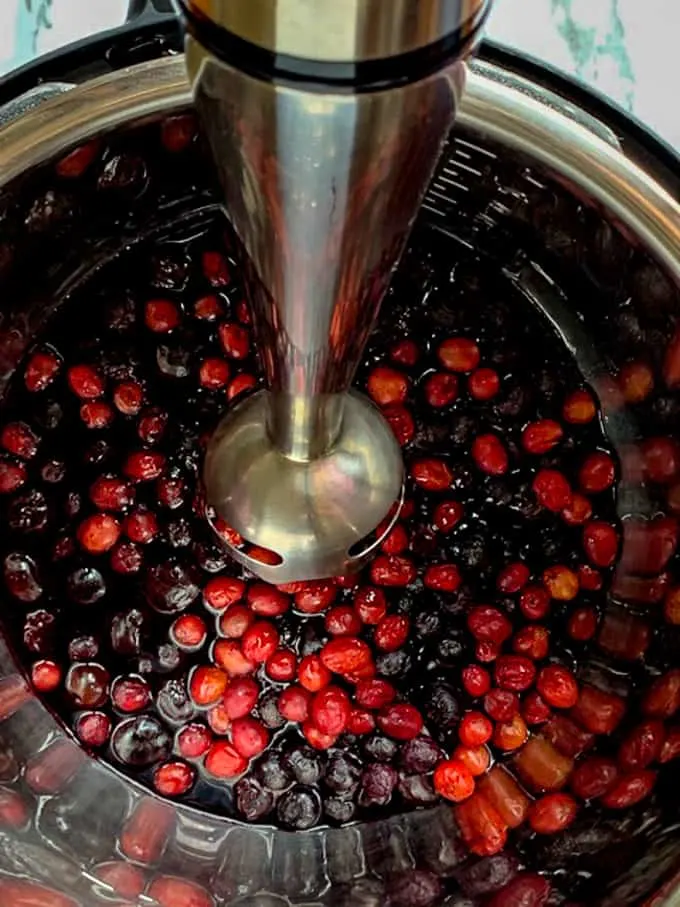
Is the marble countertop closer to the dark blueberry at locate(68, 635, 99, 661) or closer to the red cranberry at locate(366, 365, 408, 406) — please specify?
the red cranberry at locate(366, 365, 408, 406)

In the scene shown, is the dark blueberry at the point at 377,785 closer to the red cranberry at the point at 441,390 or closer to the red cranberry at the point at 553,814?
the red cranberry at the point at 553,814

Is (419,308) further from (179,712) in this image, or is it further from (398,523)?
(179,712)

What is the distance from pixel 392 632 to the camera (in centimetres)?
62

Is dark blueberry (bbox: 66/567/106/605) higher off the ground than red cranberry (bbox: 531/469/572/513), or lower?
lower

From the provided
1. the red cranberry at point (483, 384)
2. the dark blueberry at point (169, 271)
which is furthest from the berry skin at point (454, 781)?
the dark blueberry at point (169, 271)

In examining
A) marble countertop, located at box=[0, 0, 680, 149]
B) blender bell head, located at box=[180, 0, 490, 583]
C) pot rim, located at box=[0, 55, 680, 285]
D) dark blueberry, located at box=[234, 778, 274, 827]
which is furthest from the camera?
marble countertop, located at box=[0, 0, 680, 149]

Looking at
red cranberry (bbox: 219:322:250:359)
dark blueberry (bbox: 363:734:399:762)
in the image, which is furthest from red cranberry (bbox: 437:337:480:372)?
dark blueberry (bbox: 363:734:399:762)

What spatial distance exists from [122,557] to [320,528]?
0.13 metres

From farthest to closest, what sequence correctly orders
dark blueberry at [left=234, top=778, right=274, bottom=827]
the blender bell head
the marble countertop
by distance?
the marble countertop, dark blueberry at [left=234, top=778, right=274, bottom=827], the blender bell head

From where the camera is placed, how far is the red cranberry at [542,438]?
0.65 meters

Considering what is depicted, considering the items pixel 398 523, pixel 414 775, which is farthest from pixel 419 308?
pixel 414 775

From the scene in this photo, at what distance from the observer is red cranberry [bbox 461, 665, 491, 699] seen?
620 millimetres

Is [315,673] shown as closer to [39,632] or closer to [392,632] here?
[392,632]

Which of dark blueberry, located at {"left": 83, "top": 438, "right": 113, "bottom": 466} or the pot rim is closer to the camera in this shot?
the pot rim
